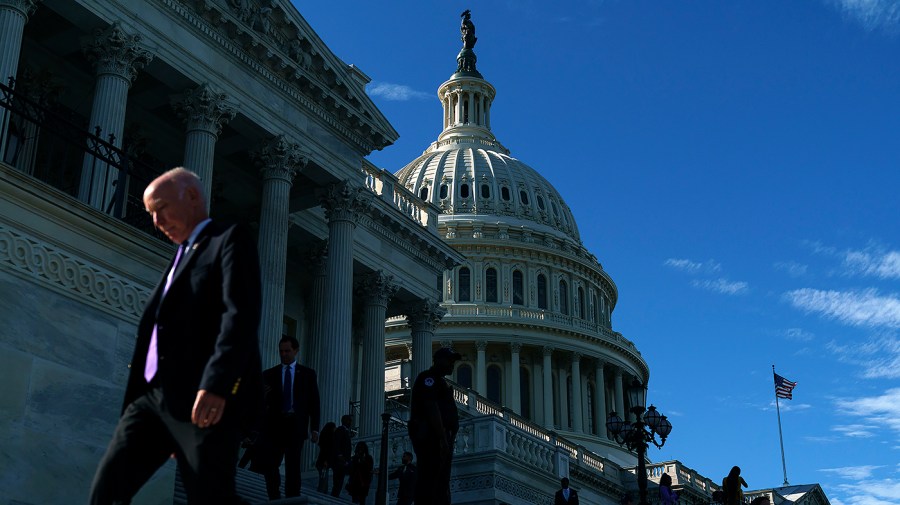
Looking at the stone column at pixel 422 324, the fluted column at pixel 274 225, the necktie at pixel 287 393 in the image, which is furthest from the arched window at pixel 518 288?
the necktie at pixel 287 393

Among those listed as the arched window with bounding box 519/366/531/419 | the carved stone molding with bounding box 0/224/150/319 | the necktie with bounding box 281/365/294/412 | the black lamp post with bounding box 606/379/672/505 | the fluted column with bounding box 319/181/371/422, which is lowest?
the necktie with bounding box 281/365/294/412

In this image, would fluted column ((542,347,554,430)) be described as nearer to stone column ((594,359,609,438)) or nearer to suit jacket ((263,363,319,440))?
stone column ((594,359,609,438))

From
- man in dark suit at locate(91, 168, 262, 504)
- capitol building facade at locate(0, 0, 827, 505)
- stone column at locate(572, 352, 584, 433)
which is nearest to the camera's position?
man in dark suit at locate(91, 168, 262, 504)

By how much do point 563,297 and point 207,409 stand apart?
3737 inches

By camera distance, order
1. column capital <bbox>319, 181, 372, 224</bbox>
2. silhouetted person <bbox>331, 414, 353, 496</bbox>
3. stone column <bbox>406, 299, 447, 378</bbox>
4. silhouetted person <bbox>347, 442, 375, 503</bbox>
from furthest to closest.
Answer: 1. stone column <bbox>406, 299, 447, 378</bbox>
2. column capital <bbox>319, 181, 372, 224</bbox>
3. silhouetted person <bbox>347, 442, 375, 503</bbox>
4. silhouetted person <bbox>331, 414, 353, 496</bbox>

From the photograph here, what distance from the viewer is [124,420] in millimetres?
5699

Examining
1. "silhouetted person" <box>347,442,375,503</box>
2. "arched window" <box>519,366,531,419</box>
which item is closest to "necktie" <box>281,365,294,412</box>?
"silhouetted person" <box>347,442,375,503</box>

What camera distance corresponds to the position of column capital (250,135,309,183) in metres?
31.3

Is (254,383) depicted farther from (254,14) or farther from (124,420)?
(254,14)

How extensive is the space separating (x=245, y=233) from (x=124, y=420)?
3.63 ft

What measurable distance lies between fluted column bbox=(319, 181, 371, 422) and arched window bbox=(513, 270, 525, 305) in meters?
62.3

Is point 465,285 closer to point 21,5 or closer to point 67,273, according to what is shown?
A: point 21,5

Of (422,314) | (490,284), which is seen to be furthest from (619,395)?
(422,314)

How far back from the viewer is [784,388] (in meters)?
75.4
